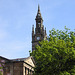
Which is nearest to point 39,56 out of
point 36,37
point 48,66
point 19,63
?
point 48,66

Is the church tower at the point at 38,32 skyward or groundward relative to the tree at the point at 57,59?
skyward

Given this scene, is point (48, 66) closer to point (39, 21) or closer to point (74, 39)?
point (74, 39)

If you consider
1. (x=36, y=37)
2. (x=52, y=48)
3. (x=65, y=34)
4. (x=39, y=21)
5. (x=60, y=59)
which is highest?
(x=39, y=21)

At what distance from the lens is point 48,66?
102 feet

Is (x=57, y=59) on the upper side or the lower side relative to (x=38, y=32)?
lower

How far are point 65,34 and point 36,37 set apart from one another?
56.4 metres

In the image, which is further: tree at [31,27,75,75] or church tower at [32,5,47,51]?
church tower at [32,5,47,51]

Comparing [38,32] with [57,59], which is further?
[38,32]

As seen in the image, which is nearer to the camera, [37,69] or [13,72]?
[37,69]

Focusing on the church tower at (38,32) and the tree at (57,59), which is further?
the church tower at (38,32)

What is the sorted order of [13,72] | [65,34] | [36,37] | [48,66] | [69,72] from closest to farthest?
1. [69,72]
2. [48,66]
3. [65,34]
4. [13,72]
5. [36,37]

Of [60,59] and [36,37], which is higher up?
[36,37]

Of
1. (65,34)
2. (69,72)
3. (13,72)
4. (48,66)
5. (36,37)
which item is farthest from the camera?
(36,37)

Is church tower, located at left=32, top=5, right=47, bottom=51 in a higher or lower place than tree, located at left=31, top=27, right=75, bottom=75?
higher
